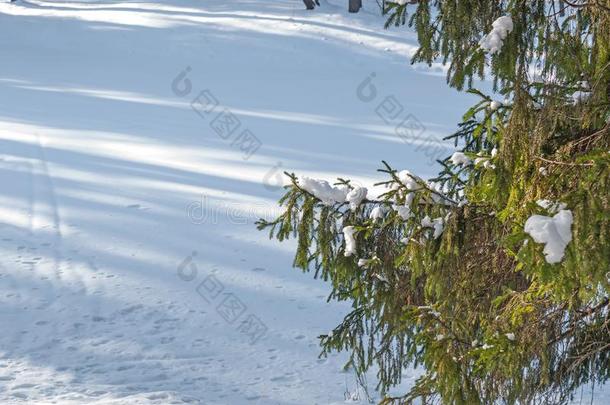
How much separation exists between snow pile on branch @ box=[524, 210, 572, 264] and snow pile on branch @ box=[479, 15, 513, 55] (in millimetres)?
830

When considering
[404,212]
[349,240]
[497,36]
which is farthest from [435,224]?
[497,36]

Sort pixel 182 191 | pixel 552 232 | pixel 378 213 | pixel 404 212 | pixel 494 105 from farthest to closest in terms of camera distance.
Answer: pixel 182 191 < pixel 378 213 < pixel 404 212 < pixel 494 105 < pixel 552 232

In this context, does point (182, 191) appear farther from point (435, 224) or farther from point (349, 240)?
point (435, 224)

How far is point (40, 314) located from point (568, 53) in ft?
17.7

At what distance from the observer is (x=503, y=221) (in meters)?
2.93

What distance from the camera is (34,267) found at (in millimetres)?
7953

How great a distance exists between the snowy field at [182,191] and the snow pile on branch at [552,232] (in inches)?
149

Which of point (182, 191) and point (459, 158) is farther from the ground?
point (459, 158)

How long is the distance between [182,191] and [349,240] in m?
7.08

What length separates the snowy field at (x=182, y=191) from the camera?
622 cm

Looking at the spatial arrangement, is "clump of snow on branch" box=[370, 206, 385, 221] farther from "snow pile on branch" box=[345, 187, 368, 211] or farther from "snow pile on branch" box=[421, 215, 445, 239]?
"snow pile on branch" box=[421, 215, 445, 239]

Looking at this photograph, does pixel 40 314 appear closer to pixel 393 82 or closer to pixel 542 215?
pixel 542 215

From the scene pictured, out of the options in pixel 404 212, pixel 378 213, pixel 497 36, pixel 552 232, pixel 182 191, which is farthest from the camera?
pixel 182 191

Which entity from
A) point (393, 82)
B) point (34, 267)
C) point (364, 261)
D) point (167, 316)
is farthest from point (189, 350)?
point (393, 82)
